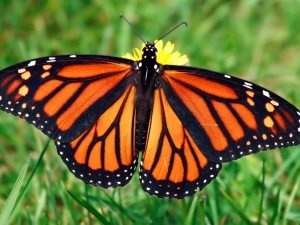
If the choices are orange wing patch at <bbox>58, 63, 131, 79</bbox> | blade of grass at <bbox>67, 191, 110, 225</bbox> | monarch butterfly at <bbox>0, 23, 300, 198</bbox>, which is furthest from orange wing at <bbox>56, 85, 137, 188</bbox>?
blade of grass at <bbox>67, 191, 110, 225</bbox>

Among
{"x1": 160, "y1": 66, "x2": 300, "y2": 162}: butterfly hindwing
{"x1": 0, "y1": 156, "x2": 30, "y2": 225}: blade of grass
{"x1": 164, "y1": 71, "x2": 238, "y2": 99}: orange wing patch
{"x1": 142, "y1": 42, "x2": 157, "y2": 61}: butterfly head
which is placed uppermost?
{"x1": 142, "y1": 42, "x2": 157, "y2": 61}: butterfly head

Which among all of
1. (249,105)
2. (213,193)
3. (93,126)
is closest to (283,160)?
(213,193)

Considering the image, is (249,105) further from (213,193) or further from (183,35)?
(183,35)

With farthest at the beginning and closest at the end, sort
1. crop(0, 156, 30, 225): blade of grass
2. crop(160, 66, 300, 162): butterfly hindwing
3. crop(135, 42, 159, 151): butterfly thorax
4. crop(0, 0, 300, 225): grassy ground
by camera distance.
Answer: crop(0, 0, 300, 225): grassy ground, crop(135, 42, 159, 151): butterfly thorax, crop(160, 66, 300, 162): butterfly hindwing, crop(0, 156, 30, 225): blade of grass

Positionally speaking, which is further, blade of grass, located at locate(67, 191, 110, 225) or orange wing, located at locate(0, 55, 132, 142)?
orange wing, located at locate(0, 55, 132, 142)


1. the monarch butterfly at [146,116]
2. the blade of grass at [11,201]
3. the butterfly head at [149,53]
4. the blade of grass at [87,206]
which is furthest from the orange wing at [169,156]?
the blade of grass at [11,201]

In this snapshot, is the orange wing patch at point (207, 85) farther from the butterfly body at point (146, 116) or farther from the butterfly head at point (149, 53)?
the butterfly head at point (149, 53)

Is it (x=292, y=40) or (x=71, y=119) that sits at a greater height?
(x=292, y=40)

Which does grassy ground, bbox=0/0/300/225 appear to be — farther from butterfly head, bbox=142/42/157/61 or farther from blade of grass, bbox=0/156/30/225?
blade of grass, bbox=0/156/30/225
